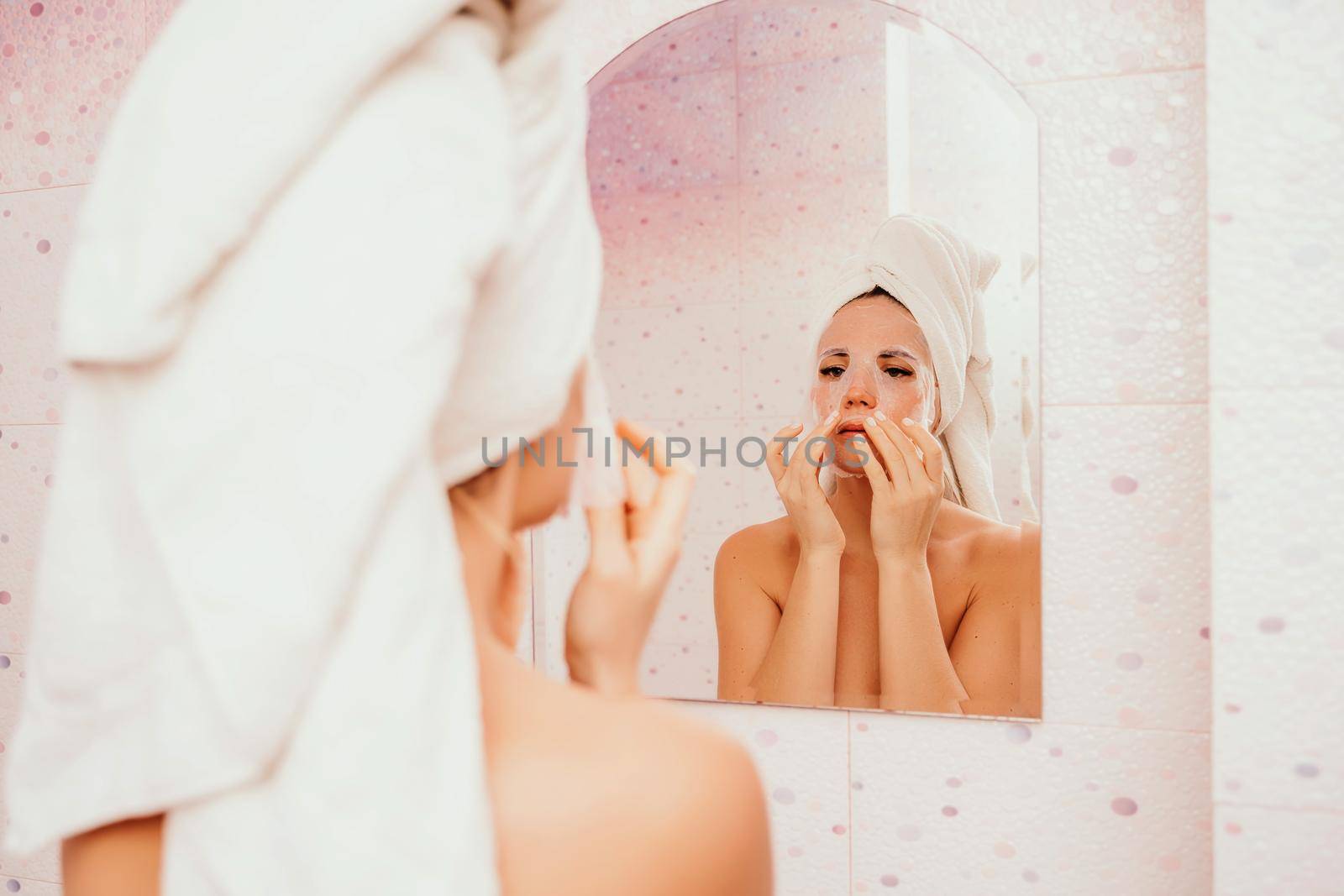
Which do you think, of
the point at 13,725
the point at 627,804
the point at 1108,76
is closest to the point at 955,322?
the point at 1108,76

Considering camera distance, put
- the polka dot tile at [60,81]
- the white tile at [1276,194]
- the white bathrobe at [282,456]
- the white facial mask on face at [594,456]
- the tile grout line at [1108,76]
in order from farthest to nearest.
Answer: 1. the polka dot tile at [60,81]
2. the tile grout line at [1108,76]
3. the white tile at [1276,194]
4. the white facial mask on face at [594,456]
5. the white bathrobe at [282,456]

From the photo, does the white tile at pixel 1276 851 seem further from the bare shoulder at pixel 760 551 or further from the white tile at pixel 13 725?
the white tile at pixel 13 725

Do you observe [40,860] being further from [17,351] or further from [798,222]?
[798,222]

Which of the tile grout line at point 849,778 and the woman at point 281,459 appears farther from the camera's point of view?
the tile grout line at point 849,778

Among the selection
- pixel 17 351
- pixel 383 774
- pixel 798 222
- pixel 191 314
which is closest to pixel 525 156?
pixel 191 314

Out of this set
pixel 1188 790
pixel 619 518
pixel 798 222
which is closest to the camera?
pixel 619 518

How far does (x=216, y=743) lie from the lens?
1.23 ft

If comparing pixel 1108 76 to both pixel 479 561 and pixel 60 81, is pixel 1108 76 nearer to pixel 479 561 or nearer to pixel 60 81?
pixel 479 561

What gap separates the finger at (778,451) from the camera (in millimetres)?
1204

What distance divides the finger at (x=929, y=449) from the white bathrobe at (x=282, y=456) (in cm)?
82

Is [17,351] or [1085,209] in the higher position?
[1085,209]

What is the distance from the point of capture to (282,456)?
375mm

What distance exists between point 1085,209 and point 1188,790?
0.65m

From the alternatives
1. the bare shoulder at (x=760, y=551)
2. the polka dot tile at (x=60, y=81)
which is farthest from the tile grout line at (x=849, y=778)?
the polka dot tile at (x=60, y=81)
